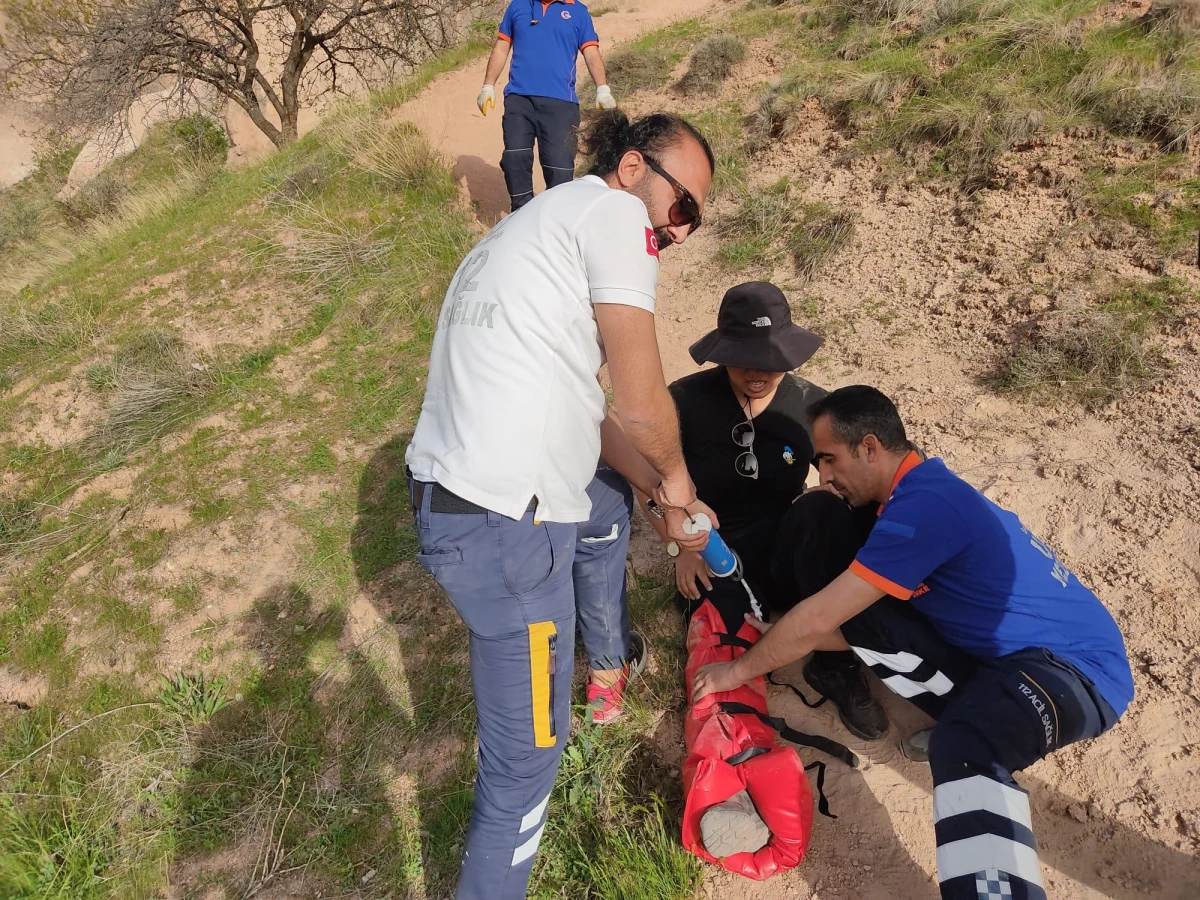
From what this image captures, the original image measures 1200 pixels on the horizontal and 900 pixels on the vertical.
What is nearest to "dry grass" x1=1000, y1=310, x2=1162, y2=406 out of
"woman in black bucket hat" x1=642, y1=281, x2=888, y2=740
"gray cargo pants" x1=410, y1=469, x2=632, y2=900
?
"woman in black bucket hat" x1=642, y1=281, x2=888, y2=740

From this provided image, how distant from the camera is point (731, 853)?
5.97ft

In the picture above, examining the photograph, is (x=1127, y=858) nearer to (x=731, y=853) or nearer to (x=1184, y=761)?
(x=1184, y=761)

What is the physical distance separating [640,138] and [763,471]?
1.34 metres

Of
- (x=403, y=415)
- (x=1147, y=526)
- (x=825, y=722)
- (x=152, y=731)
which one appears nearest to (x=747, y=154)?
(x=403, y=415)

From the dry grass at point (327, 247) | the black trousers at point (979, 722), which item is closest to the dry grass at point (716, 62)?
the dry grass at point (327, 247)

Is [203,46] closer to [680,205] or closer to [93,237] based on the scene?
[93,237]

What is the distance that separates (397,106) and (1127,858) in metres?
8.89

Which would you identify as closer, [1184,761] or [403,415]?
[1184,761]

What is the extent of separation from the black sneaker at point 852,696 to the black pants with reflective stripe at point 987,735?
282 mm

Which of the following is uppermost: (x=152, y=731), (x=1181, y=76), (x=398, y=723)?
(x=1181, y=76)

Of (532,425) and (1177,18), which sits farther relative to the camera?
(1177,18)

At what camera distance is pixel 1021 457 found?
295 cm

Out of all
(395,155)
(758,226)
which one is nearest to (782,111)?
(758,226)

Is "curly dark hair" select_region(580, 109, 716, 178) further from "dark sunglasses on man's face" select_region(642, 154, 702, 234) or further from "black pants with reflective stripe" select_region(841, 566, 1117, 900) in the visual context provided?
"black pants with reflective stripe" select_region(841, 566, 1117, 900)
